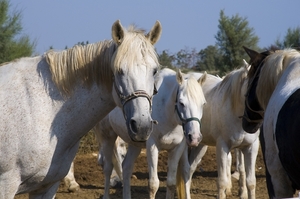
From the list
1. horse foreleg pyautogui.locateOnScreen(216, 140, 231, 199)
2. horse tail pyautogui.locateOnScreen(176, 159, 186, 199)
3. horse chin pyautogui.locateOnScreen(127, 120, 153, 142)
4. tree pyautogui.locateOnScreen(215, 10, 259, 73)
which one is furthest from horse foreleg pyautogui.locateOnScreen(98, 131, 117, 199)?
tree pyautogui.locateOnScreen(215, 10, 259, 73)

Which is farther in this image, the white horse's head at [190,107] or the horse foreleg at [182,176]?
the horse foreleg at [182,176]

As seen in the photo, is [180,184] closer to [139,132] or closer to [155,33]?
[155,33]

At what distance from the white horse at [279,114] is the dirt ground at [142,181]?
13.8 feet

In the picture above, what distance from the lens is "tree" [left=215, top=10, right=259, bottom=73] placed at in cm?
2523

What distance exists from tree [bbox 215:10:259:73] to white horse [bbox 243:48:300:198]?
20.3 meters

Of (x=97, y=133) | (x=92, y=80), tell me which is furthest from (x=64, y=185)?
(x=92, y=80)

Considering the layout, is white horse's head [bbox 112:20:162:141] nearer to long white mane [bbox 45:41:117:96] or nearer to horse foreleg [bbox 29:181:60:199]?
long white mane [bbox 45:41:117:96]

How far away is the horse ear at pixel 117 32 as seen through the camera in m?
4.20

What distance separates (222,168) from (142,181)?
8.86ft

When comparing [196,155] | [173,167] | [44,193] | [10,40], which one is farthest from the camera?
[10,40]

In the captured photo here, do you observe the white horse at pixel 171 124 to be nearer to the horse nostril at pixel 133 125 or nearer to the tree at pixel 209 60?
the horse nostril at pixel 133 125

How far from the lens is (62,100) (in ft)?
14.4

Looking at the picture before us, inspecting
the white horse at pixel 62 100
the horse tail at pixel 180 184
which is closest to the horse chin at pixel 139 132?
the white horse at pixel 62 100

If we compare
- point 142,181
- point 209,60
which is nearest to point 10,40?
point 142,181
